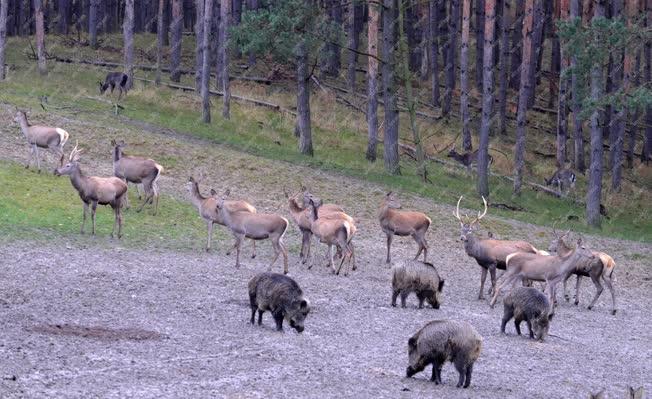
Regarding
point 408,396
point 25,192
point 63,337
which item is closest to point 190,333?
point 63,337

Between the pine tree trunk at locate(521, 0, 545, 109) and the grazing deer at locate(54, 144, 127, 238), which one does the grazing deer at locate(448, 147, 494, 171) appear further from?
the grazing deer at locate(54, 144, 127, 238)

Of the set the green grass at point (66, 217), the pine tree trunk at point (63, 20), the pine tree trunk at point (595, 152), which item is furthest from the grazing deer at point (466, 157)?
the pine tree trunk at point (63, 20)

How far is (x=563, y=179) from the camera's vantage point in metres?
39.7

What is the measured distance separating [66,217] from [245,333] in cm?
940

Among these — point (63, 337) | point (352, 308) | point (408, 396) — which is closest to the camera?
point (408, 396)

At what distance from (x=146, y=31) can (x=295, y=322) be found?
52.1 m

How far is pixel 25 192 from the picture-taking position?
24516 millimetres

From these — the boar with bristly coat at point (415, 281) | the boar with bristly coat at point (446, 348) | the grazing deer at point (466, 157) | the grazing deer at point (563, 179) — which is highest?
the grazing deer at point (466, 157)

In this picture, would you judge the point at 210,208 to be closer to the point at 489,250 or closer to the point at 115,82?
the point at 489,250

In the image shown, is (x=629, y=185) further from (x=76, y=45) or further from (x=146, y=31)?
(x=146, y=31)

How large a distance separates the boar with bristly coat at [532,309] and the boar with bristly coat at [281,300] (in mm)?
3265

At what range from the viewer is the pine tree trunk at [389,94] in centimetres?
3428

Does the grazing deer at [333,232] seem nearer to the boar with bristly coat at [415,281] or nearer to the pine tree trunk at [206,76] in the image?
the boar with bristly coat at [415,281]

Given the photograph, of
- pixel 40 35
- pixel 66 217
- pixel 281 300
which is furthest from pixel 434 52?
pixel 281 300
